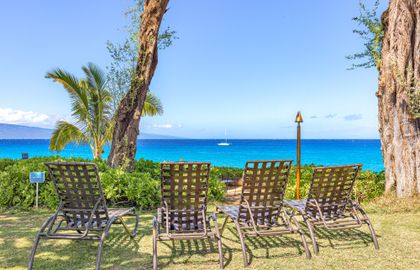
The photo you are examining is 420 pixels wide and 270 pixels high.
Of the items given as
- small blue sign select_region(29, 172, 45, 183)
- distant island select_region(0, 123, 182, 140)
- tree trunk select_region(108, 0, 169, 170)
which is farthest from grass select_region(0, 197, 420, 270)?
distant island select_region(0, 123, 182, 140)

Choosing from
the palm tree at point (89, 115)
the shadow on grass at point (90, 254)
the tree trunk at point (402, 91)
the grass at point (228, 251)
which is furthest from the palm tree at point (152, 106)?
the shadow on grass at point (90, 254)

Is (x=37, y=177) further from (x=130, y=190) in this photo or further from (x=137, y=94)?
(x=137, y=94)

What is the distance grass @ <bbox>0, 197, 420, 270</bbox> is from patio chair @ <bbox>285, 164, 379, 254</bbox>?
271mm

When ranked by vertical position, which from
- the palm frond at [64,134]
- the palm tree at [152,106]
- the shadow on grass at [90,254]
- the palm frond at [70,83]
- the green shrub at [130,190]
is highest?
the palm frond at [70,83]

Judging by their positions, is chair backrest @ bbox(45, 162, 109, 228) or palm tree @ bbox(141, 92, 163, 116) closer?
chair backrest @ bbox(45, 162, 109, 228)

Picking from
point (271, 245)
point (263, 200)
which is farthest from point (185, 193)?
point (271, 245)

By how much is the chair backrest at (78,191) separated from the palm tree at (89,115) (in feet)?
30.4

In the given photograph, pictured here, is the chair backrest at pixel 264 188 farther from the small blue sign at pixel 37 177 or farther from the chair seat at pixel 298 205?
the small blue sign at pixel 37 177

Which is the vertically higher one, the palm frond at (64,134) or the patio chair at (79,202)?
the palm frond at (64,134)

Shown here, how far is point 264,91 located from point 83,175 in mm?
30789

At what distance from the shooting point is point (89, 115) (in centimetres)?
1298

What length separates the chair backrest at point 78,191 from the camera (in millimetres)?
3396

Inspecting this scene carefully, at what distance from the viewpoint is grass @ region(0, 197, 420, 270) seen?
11.1ft

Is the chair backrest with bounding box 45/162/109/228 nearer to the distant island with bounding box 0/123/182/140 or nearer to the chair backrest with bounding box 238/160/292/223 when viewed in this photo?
the chair backrest with bounding box 238/160/292/223
